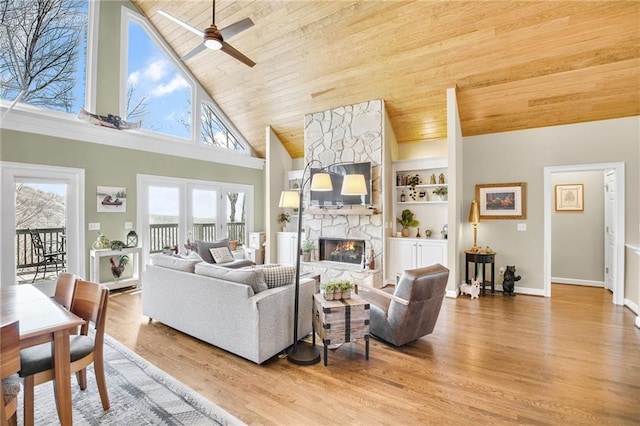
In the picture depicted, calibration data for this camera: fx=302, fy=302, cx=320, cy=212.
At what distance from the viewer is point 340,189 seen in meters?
6.20

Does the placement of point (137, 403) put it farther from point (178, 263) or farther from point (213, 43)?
point (213, 43)

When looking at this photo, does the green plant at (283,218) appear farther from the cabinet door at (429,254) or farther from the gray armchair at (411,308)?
the gray armchair at (411,308)

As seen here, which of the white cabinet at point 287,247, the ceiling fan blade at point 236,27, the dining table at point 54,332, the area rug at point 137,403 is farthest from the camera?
the white cabinet at point 287,247

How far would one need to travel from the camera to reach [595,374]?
2643 mm

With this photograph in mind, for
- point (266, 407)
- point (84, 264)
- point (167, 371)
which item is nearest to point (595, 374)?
point (266, 407)

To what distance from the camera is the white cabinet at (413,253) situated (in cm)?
551

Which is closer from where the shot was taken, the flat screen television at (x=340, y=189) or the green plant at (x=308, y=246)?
the flat screen television at (x=340, y=189)

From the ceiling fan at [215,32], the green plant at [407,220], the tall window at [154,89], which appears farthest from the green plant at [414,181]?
the tall window at [154,89]

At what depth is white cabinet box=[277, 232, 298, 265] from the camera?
23.9 ft

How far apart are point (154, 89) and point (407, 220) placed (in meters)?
5.85

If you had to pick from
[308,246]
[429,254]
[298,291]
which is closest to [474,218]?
[429,254]

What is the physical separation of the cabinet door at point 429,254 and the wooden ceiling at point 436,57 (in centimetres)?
228

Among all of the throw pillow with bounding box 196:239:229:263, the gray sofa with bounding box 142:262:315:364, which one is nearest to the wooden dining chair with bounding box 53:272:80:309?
the gray sofa with bounding box 142:262:315:364

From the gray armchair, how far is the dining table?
260 cm
